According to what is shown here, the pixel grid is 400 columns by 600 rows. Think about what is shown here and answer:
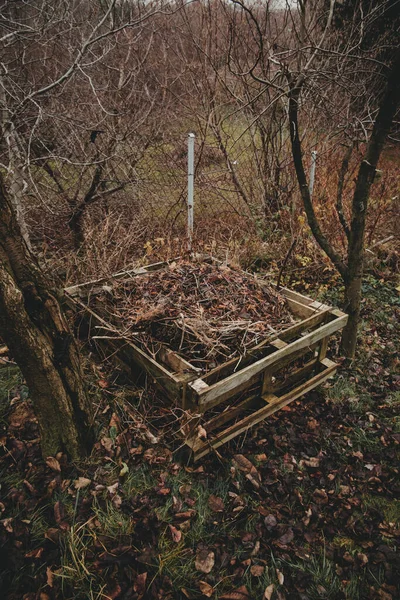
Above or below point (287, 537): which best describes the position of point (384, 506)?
below

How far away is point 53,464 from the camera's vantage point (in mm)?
2254

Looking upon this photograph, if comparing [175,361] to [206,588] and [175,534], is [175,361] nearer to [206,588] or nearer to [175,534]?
[175,534]

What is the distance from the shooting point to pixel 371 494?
2.62 meters

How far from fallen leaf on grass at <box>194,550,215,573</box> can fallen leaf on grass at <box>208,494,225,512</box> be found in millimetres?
285

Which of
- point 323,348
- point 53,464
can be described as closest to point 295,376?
point 323,348

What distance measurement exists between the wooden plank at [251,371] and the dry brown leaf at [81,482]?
0.79 meters

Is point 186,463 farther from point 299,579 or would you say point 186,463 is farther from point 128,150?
point 128,150

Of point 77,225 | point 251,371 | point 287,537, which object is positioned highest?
point 77,225

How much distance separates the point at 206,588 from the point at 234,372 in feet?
4.28

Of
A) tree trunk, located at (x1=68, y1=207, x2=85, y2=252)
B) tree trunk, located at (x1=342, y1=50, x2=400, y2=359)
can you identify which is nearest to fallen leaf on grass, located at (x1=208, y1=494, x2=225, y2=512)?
tree trunk, located at (x1=342, y1=50, x2=400, y2=359)

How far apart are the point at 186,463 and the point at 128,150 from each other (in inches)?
176

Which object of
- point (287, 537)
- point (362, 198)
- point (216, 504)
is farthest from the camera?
point (362, 198)

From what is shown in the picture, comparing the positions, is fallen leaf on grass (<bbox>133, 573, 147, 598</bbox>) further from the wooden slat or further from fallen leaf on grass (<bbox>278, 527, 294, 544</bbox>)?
the wooden slat

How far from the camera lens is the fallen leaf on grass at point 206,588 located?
1869mm
